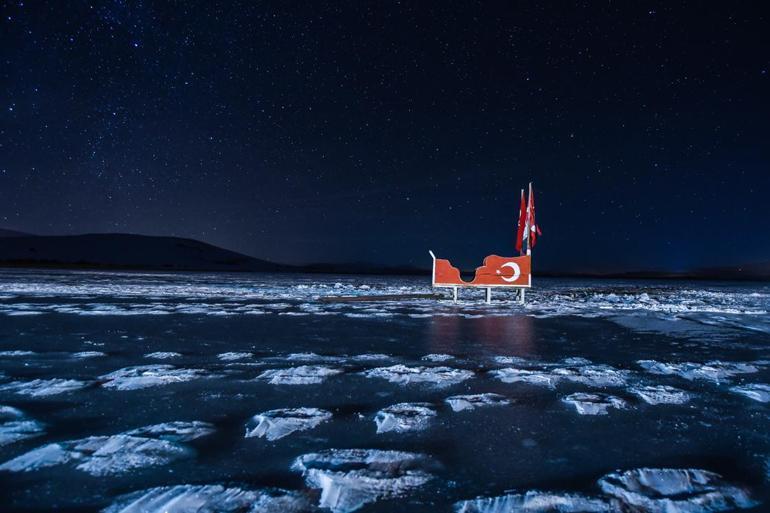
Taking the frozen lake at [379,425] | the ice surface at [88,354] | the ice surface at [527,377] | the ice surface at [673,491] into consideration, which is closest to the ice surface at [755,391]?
the frozen lake at [379,425]

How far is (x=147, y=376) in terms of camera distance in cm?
387

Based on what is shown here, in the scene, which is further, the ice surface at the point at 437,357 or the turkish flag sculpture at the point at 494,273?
the turkish flag sculpture at the point at 494,273

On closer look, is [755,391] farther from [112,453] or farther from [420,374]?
[112,453]

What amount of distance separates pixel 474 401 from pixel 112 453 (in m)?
2.30

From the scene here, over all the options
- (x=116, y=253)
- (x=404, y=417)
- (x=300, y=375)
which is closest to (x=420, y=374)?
(x=300, y=375)

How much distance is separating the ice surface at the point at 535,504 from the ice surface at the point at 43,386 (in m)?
3.27

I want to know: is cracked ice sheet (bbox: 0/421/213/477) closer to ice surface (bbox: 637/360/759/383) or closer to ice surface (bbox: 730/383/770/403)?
ice surface (bbox: 730/383/770/403)

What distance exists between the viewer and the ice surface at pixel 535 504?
1.79 metres

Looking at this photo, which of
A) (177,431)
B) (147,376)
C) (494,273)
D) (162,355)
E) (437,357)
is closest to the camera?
(177,431)

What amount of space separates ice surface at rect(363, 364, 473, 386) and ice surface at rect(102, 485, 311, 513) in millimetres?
2076

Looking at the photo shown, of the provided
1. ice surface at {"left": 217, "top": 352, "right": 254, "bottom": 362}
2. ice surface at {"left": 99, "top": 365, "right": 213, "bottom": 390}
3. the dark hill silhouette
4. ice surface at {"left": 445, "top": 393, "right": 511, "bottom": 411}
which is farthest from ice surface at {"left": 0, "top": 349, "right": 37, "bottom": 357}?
the dark hill silhouette

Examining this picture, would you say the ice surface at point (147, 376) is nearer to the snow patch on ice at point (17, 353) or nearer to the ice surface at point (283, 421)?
the ice surface at point (283, 421)

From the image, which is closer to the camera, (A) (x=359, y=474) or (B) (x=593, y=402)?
(A) (x=359, y=474)

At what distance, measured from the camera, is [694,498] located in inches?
74.5
